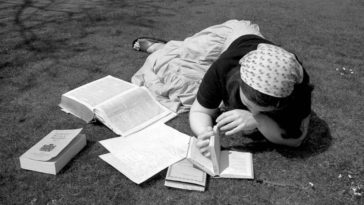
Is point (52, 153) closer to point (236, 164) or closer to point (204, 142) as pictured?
point (204, 142)

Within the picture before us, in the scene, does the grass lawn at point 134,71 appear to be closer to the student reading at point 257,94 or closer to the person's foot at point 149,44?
the person's foot at point 149,44

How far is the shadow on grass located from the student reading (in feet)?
0.27

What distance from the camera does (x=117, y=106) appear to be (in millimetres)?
3027

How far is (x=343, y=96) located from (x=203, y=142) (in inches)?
79.6

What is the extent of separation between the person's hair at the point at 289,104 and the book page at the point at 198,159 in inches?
20.7

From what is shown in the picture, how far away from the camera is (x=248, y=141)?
2.77 meters

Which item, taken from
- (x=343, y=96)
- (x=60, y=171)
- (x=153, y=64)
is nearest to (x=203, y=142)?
(x=60, y=171)

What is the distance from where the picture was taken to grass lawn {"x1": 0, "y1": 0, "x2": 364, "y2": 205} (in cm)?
225

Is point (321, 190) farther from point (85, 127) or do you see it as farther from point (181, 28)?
point (181, 28)

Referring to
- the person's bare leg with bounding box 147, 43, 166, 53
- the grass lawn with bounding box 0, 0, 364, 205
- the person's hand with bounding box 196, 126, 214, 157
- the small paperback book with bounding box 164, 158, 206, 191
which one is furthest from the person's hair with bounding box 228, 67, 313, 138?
the person's bare leg with bounding box 147, 43, 166, 53

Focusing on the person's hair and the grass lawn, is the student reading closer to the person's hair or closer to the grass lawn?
the person's hair

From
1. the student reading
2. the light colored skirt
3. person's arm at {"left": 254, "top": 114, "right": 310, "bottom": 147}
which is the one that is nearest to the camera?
the student reading

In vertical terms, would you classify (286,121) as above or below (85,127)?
above

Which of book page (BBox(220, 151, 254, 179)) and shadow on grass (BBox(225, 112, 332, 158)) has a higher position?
book page (BBox(220, 151, 254, 179))
